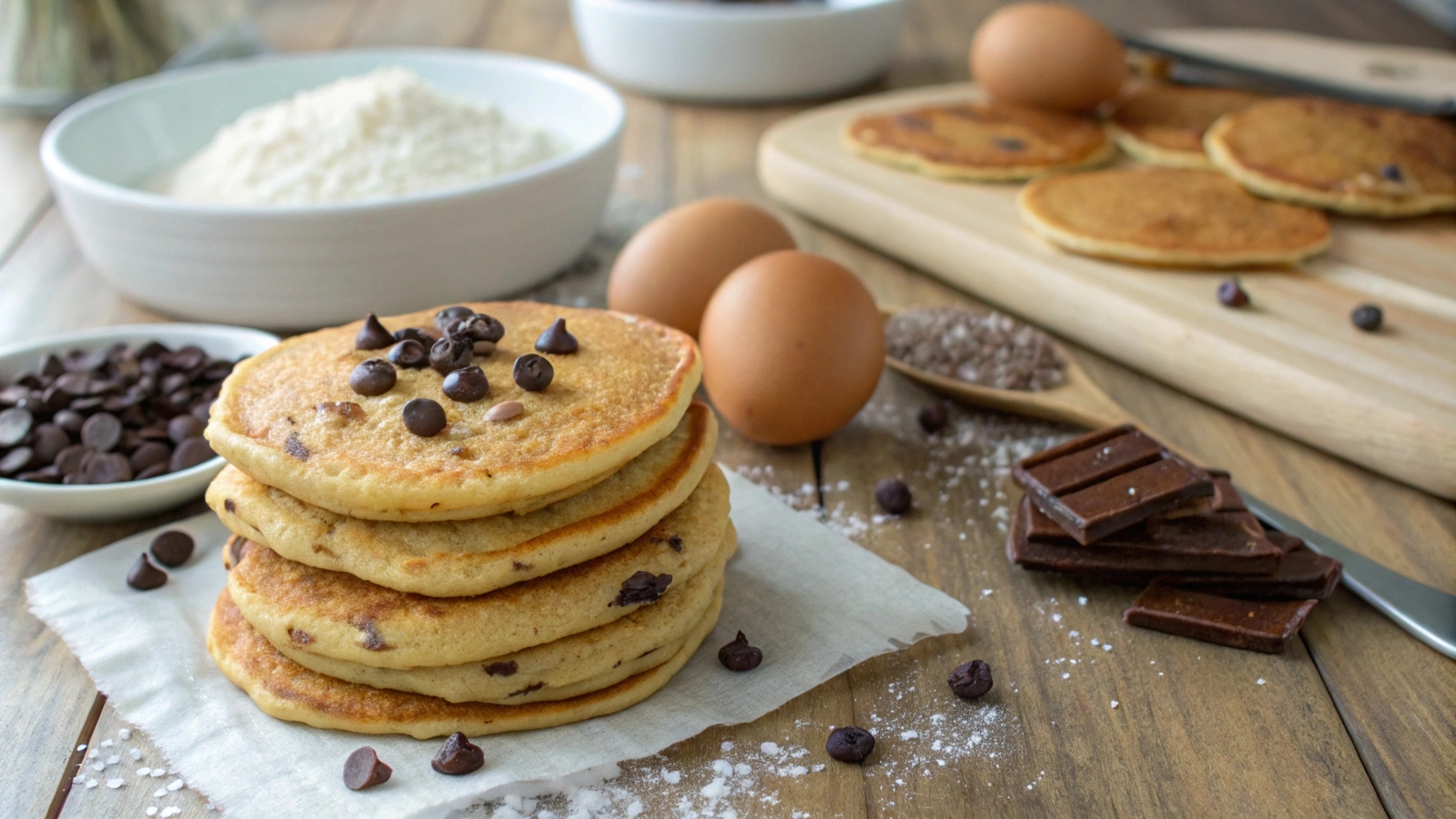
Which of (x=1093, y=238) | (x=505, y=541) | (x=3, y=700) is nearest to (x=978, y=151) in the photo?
(x=1093, y=238)

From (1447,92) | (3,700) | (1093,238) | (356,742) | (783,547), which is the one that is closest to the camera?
(356,742)

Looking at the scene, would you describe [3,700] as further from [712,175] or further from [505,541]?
[712,175]

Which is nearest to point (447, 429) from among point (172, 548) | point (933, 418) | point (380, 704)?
point (380, 704)

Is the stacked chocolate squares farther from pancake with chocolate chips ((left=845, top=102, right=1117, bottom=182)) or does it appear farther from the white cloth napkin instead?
pancake with chocolate chips ((left=845, top=102, right=1117, bottom=182))

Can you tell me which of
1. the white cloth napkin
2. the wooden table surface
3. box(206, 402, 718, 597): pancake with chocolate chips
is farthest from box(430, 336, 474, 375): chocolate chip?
the wooden table surface

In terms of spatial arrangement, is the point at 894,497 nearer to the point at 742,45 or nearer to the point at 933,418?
the point at 933,418

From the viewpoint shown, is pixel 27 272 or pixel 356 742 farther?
pixel 27 272

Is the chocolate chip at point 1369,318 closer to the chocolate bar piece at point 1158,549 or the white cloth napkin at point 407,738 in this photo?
the chocolate bar piece at point 1158,549
